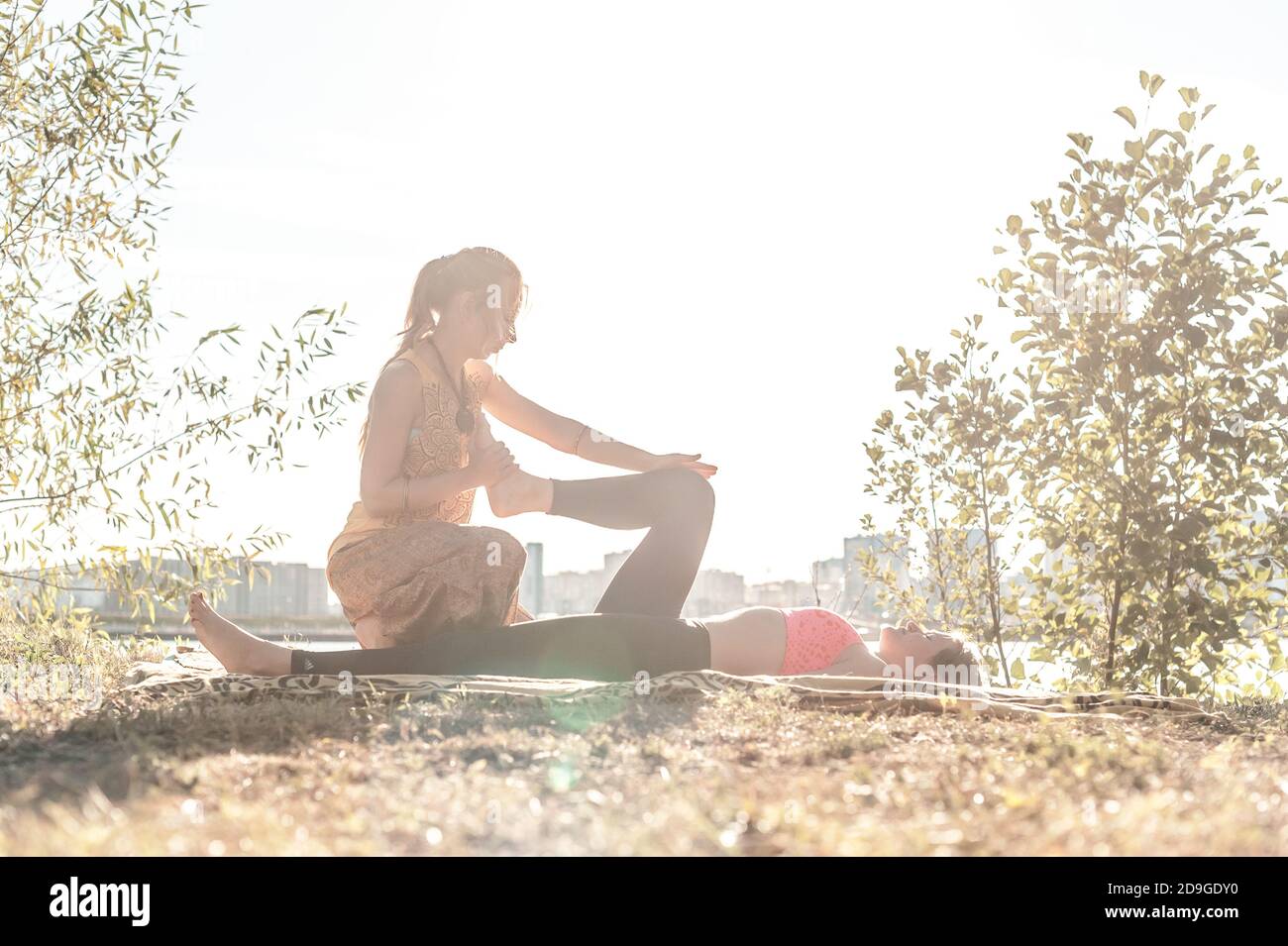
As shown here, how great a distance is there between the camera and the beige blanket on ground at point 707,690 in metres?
3.05

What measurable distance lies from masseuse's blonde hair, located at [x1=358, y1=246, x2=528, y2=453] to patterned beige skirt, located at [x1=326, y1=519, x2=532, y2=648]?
1.55 ft

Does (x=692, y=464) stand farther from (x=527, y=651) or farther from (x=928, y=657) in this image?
(x=928, y=657)

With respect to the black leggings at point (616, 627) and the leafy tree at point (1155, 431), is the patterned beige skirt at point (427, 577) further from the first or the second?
the leafy tree at point (1155, 431)

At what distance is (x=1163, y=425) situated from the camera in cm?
441

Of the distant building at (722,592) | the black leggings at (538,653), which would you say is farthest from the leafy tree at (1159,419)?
the distant building at (722,592)

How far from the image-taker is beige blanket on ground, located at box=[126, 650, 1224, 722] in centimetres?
305

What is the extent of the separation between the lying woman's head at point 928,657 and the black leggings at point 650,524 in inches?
34.2

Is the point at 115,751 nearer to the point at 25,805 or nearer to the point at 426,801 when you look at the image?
the point at 25,805

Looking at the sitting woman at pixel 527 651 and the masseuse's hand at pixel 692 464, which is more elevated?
the masseuse's hand at pixel 692 464

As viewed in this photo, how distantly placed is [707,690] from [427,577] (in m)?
1.03

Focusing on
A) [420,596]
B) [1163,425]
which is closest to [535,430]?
[420,596]

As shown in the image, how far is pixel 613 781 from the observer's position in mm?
1917

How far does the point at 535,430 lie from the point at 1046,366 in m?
2.27

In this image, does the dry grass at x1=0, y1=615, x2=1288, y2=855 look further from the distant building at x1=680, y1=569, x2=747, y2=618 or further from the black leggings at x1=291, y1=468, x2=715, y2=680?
the distant building at x1=680, y1=569, x2=747, y2=618
